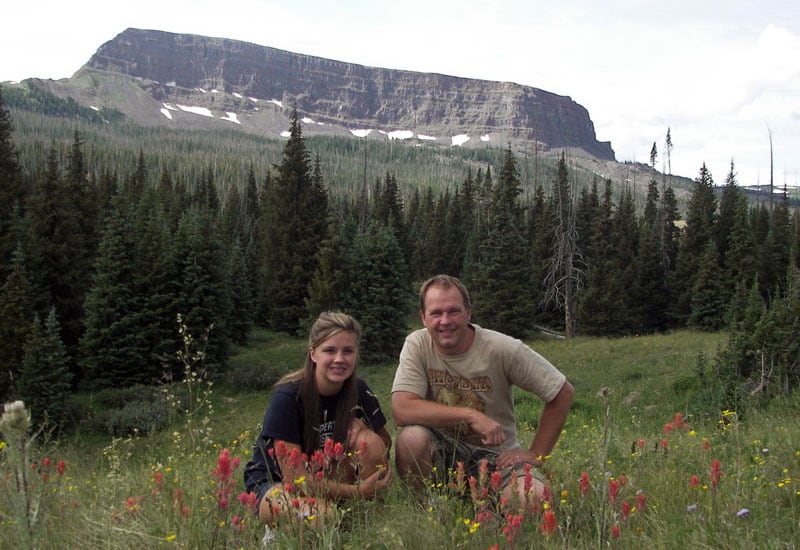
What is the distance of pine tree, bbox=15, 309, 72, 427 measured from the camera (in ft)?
58.2

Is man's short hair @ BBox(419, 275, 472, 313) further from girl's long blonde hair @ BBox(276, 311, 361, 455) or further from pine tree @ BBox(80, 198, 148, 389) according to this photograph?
pine tree @ BBox(80, 198, 148, 389)

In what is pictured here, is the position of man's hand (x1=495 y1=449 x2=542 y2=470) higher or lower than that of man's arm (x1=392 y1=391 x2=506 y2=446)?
lower

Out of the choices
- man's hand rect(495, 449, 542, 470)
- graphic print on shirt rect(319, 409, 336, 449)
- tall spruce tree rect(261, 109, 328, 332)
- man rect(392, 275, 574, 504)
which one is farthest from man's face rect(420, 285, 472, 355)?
tall spruce tree rect(261, 109, 328, 332)

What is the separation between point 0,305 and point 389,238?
52.7ft

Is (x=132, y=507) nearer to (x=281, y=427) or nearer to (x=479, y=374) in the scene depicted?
(x=281, y=427)

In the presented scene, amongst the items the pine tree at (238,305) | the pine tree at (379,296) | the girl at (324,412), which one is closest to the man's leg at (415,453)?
the girl at (324,412)

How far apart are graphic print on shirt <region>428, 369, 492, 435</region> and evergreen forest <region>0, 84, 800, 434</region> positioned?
19.2 feet

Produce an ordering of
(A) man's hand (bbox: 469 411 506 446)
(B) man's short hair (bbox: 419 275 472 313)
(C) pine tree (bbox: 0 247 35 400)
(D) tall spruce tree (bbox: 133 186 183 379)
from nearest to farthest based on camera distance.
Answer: (A) man's hand (bbox: 469 411 506 446) → (B) man's short hair (bbox: 419 275 472 313) → (C) pine tree (bbox: 0 247 35 400) → (D) tall spruce tree (bbox: 133 186 183 379)

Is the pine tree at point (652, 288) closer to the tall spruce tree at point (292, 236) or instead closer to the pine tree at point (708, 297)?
the pine tree at point (708, 297)

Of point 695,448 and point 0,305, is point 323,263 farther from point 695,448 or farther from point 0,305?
point 695,448

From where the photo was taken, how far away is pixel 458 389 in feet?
14.2

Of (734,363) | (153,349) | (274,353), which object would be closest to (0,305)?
(153,349)

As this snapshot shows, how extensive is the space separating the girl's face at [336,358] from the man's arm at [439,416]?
1.50 ft

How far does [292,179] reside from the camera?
35.3 m
